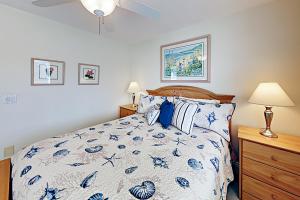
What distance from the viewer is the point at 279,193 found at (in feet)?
4.60

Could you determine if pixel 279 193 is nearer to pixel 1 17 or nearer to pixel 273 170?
pixel 273 170

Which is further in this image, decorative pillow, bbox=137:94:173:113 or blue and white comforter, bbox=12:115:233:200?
decorative pillow, bbox=137:94:173:113

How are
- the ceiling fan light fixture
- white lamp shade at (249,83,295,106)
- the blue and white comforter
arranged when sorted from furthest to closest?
white lamp shade at (249,83,295,106) < the ceiling fan light fixture < the blue and white comforter

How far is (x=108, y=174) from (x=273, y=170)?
1.49 meters

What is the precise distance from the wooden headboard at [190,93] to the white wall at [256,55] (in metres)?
0.08

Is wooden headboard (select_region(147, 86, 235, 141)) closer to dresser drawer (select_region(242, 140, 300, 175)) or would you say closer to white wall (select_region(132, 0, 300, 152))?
white wall (select_region(132, 0, 300, 152))

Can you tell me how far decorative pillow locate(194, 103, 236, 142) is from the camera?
182 centimetres

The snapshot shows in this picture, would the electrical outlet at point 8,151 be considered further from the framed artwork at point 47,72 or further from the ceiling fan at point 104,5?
the ceiling fan at point 104,5

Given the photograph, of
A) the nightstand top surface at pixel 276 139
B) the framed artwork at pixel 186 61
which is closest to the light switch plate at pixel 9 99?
the framed artwork at pixel 186 61

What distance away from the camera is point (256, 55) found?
A: 1.93 meters

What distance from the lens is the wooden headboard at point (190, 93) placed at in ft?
7.20

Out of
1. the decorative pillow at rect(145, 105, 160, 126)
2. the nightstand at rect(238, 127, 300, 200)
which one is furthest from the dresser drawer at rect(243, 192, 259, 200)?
the decorative pillow at rect(145, 105, 160, 126)

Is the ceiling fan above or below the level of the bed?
above

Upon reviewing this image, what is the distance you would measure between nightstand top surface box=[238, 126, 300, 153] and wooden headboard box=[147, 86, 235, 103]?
53 cm
